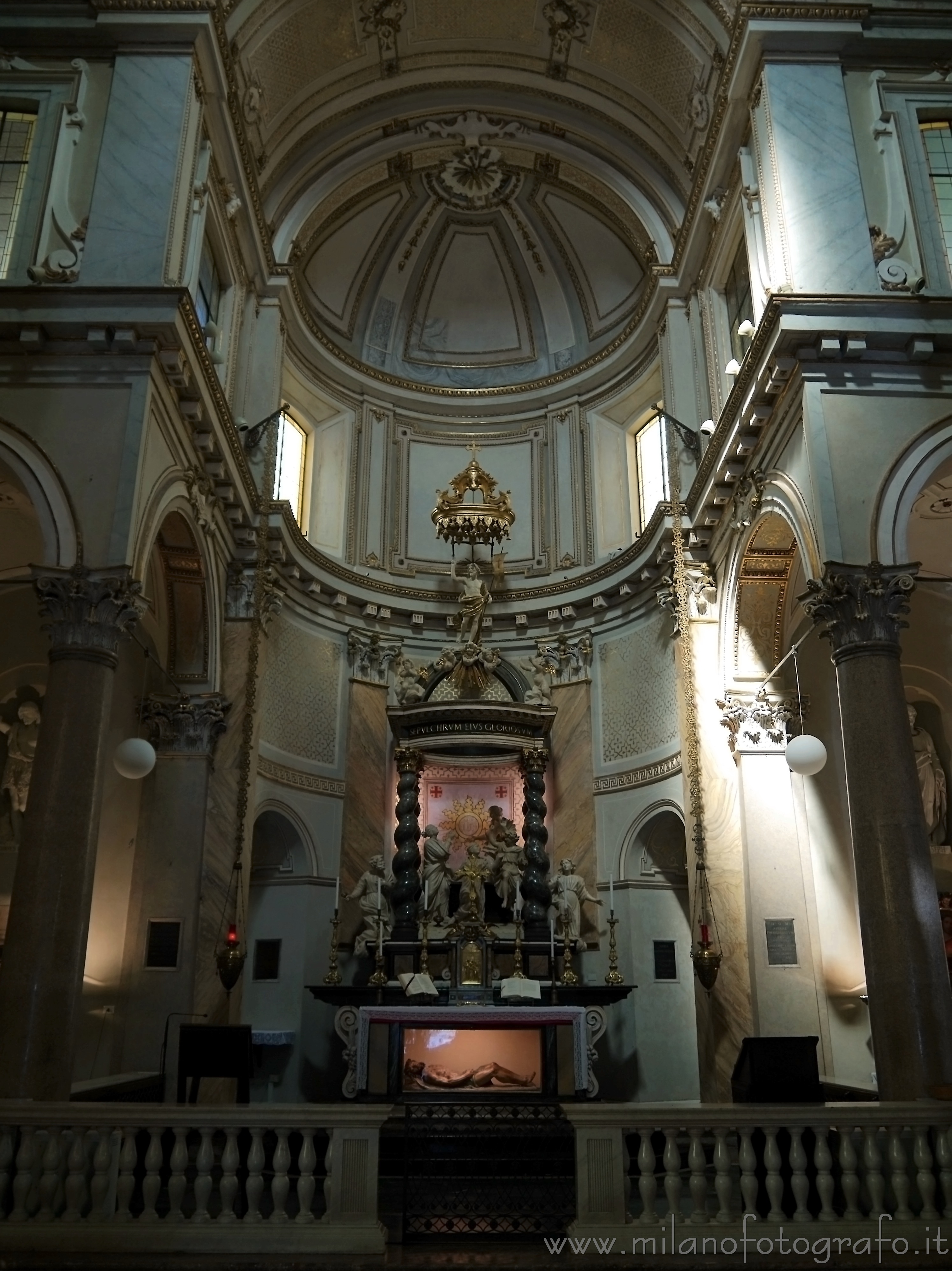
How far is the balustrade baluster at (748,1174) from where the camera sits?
7.53m

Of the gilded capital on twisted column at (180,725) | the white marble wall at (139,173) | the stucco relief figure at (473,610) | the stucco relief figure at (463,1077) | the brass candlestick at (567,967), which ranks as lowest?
the stucco relief figure at (463,1077)

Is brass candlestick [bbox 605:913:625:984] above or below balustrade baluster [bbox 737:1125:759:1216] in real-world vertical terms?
above

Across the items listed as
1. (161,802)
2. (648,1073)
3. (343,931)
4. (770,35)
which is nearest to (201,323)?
(161,802)

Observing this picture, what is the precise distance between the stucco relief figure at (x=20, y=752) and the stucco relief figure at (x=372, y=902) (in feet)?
17.8

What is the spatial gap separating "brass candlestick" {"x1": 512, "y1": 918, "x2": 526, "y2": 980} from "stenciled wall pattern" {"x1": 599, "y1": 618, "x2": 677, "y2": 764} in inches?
144

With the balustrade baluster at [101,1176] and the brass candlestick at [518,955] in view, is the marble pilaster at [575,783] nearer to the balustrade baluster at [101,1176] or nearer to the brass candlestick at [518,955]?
the brass candlestick at [518,955]

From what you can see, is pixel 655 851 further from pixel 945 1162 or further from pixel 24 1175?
pixel 24 1175

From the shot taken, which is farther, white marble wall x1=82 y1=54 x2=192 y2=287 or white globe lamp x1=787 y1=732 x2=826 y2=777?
white marble wall x1=82 y1=54 x2=192 y2=287

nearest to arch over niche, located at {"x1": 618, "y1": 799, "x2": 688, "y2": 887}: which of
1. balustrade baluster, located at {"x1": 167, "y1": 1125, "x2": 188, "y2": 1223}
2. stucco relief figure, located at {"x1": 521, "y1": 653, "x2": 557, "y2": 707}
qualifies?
stucco relief figure, located at {"x1": 521, "y1": 653, "x2": 557, "y2": 707}

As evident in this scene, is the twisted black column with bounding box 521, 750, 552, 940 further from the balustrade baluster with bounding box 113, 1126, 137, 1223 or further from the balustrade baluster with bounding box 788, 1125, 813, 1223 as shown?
the balustrade baluster with bounding box 113, 1126, 137, 1223

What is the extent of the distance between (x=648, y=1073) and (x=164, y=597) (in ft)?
34.5

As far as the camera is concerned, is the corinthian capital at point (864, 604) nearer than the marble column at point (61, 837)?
No

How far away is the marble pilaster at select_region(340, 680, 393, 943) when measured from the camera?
61.6 ft

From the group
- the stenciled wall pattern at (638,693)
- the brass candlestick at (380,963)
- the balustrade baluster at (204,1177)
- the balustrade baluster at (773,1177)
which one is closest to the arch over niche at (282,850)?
the brass candlestick at (380,963)
